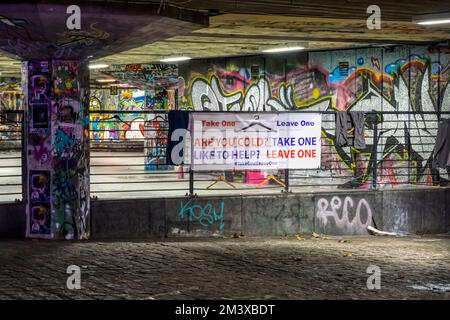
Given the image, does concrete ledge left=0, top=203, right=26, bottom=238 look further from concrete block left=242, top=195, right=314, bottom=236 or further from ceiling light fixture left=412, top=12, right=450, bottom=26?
ceiling light fixture left=412, top=12, right=450, bottom=26

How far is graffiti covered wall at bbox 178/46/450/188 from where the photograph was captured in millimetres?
18312

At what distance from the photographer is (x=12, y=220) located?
12.7 metres

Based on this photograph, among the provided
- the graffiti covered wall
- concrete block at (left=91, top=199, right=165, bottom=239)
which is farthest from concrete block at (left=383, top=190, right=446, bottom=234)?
concrete block at (left=91, top=199, right=165, bottom=239)

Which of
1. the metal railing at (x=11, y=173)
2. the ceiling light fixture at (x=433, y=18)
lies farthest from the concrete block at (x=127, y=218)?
the ceiling light fixture at (x=433, y=18)

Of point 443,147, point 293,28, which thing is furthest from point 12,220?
point 443,147

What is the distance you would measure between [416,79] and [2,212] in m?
11.0

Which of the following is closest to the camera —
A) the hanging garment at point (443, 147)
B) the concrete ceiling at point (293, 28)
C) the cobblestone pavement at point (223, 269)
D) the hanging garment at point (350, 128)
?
the cobblestone pavement at point (223, 269)

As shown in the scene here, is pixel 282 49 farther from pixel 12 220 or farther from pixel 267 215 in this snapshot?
pixel 12 220

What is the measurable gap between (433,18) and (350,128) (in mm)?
3266

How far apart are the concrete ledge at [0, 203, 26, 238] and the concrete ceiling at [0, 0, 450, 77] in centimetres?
455

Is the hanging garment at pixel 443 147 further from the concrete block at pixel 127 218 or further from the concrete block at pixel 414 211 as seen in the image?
the concrete block at pixel 127 218

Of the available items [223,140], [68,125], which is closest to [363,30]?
[223,140]

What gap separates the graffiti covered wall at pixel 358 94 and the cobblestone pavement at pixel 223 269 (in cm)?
501

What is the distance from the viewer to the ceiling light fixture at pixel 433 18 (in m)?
13.4
